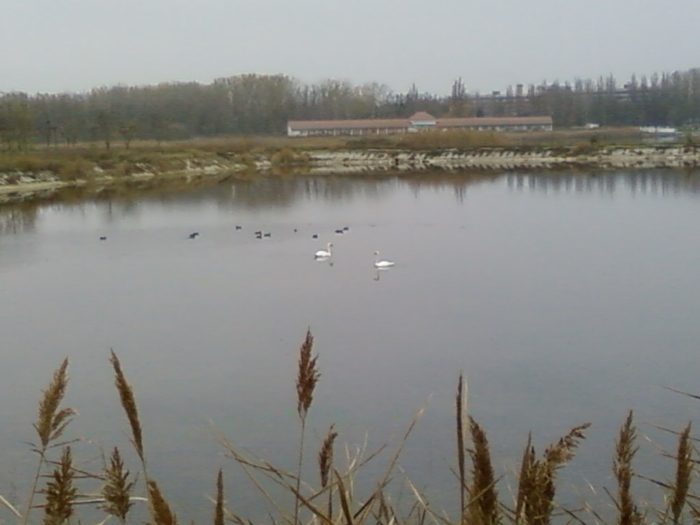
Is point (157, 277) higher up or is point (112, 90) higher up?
→ point (112, 90)

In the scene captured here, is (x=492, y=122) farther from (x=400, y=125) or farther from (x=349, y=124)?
(x=349, y=124)

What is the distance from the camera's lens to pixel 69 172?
1225 inches

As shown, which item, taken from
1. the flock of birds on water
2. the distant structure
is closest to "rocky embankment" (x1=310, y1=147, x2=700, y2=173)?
the distant structure

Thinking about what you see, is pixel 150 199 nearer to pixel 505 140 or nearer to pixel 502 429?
pixel 502 429

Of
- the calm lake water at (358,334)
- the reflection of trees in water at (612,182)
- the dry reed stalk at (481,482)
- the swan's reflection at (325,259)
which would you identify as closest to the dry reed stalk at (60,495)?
the dry reed stalk at (481,482)

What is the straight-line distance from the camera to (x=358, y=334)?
26.9 feet

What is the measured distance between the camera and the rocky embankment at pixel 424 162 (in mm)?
33219

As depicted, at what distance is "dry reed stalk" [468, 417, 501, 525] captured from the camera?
98cm

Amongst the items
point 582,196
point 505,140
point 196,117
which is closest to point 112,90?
point 196,117

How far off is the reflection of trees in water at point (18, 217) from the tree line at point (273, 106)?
50.1 feet

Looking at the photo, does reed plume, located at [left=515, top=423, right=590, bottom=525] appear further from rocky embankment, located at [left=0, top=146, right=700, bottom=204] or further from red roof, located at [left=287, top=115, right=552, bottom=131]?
red roof, located at [left=287, top=115, right=552, bottom=131]

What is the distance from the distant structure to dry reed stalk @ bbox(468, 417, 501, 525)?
58.7m

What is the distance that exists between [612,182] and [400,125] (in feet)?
114

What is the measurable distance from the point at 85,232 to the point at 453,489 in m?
13.8
